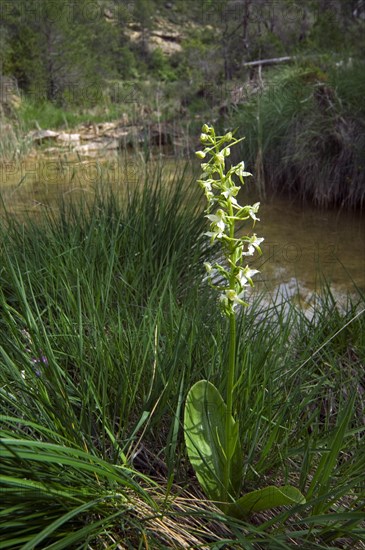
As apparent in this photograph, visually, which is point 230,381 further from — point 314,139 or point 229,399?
point 314,139

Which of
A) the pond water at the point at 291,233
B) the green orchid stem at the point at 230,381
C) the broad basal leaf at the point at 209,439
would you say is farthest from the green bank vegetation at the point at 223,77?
the green orchid stem at the point at 230,381

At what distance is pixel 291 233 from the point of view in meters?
5.54

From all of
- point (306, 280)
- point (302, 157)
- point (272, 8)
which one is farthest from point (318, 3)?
point (306, 280)

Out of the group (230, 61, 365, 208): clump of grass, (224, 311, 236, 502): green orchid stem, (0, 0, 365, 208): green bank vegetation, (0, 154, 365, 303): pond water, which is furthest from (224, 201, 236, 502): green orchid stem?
(230, 61, 365, 208): clump of grass

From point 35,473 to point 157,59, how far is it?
21.4 meters

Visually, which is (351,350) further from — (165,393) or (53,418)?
(53,418)

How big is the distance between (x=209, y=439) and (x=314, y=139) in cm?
555

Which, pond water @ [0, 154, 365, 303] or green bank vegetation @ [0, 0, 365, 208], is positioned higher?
green bank vegetation @ [0, 0, 365, 208]

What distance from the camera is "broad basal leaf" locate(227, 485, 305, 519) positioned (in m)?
1.22

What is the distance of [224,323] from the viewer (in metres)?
2.19

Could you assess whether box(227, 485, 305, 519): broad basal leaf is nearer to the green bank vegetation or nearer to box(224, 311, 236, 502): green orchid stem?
box(224, 311, 236, 502): green orchid stem

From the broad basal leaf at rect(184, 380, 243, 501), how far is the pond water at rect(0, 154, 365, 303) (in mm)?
2206

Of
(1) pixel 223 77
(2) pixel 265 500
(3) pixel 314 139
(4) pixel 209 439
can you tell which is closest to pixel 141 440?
(4) pixel 209 439

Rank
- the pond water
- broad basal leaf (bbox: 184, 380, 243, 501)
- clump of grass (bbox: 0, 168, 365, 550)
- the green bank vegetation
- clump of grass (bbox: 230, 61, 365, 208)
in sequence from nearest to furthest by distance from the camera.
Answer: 1. clump of grass (bbox: 0, 168, 365, 550)
2. broad basal leaf (bbox: 184, 380, 243, 501)
3. the pond water
4. clump of grass (bbox: 230, 61, 365, 208)
5. the green bank vegetation
